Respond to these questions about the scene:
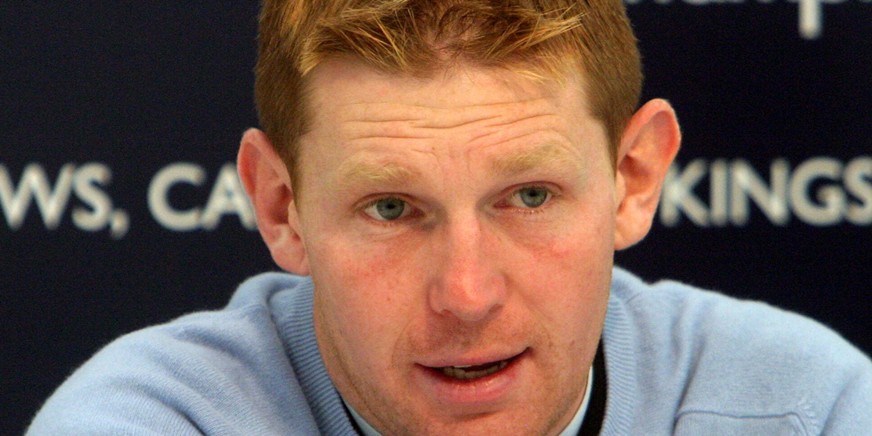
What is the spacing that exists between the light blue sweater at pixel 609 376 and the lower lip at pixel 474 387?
24 centimetres

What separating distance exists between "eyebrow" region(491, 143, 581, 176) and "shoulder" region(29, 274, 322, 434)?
50cm

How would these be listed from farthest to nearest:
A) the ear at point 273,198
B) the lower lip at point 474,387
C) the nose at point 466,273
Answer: the ear at point 273,198 < the lower lip at point 474,387 < the nose at point 466,273

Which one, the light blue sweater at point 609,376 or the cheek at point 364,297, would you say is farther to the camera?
the light blue sweater at point 609,376

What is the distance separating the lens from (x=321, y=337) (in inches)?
77.7

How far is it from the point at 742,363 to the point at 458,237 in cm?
66

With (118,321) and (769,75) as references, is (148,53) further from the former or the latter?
(769,75)

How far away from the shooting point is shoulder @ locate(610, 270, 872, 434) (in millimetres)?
1976

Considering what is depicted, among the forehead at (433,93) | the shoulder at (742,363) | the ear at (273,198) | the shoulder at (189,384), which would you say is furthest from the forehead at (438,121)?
the shoulder at (742,363)

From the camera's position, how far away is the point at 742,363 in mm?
2055

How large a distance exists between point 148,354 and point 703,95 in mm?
1442

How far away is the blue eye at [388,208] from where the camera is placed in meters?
1.69

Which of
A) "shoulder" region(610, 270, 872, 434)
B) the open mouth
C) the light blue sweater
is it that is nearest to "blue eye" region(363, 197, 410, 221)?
the open mouth

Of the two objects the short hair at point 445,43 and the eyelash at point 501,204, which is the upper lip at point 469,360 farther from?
the short hair at point 445,43

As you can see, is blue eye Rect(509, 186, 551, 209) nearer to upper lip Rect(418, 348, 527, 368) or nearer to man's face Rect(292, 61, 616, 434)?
man's face Rect(292, 61, 616, 434)
